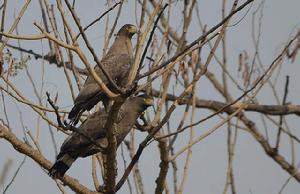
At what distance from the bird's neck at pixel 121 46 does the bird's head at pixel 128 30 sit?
98mm

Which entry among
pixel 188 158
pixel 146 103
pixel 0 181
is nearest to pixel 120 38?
pixel 146 103

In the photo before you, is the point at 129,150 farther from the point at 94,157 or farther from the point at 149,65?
the point at 149,65

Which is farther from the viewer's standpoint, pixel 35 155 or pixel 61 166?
pixel 61 166

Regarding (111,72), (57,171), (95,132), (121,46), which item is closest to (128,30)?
(121,46)

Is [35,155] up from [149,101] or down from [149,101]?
down

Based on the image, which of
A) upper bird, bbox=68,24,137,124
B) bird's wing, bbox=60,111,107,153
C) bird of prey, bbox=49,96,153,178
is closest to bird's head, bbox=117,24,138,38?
upper bird, bbox=68,24,137,124

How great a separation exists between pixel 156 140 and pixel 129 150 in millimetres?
1355

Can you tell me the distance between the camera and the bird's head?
6492 mm

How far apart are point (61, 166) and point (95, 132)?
769mm

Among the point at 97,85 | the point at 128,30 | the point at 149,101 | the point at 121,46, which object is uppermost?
the point at 128,30

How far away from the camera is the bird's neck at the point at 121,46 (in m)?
6.16

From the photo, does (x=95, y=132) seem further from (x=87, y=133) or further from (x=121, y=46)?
(x=121, y=46)

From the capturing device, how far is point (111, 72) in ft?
18.6

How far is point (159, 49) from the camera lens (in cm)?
432
